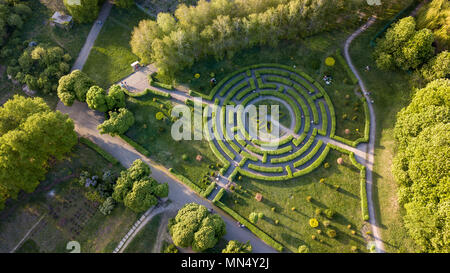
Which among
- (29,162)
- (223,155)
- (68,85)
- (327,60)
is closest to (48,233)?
(29,162)

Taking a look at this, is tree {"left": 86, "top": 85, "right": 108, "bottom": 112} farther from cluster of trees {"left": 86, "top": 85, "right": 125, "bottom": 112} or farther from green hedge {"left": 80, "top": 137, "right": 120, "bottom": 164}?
green hedge {"left": 80, "top": 137, "right": 120, "bottom": 164}

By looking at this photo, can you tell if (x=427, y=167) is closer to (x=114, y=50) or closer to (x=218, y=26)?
(x=218, y=26)

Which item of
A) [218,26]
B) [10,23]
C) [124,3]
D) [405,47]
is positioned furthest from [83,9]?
[405,47]

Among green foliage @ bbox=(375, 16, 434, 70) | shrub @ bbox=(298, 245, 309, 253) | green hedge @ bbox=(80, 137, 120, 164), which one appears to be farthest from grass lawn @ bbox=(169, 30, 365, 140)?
shrub @ bbox=(298, 245, 309, 253)

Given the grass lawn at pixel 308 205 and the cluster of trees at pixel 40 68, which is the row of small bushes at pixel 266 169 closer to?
the grass lawn at pixel 308 205
